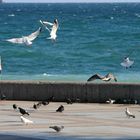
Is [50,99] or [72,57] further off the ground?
[72,57]

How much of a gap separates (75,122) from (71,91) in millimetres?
4693

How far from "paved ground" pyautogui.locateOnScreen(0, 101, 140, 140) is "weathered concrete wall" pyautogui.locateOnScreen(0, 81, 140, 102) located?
1.51 ft

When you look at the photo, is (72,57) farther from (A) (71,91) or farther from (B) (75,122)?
(B) (75,122)

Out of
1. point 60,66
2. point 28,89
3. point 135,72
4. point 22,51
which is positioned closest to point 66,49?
point 22,51

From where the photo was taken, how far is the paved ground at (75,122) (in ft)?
48.4

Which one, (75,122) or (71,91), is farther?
(71,91)

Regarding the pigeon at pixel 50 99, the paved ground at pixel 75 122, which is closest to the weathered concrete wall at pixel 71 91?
the pigeon at pixel 50 99

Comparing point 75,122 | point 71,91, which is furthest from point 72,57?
point 75,122

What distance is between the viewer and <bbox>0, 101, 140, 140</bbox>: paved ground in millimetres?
14766

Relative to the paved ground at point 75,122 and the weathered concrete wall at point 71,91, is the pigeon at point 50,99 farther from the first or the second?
the paved ground at point 75,122

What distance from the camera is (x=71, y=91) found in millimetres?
21578

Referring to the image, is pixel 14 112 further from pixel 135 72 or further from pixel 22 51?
pixel 22 51

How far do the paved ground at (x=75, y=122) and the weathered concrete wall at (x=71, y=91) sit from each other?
460 millimetres

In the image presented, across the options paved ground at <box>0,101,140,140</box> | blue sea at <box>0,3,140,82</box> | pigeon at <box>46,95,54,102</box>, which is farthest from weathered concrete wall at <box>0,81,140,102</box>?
blue sea at <box>0,3,140,82</box>
